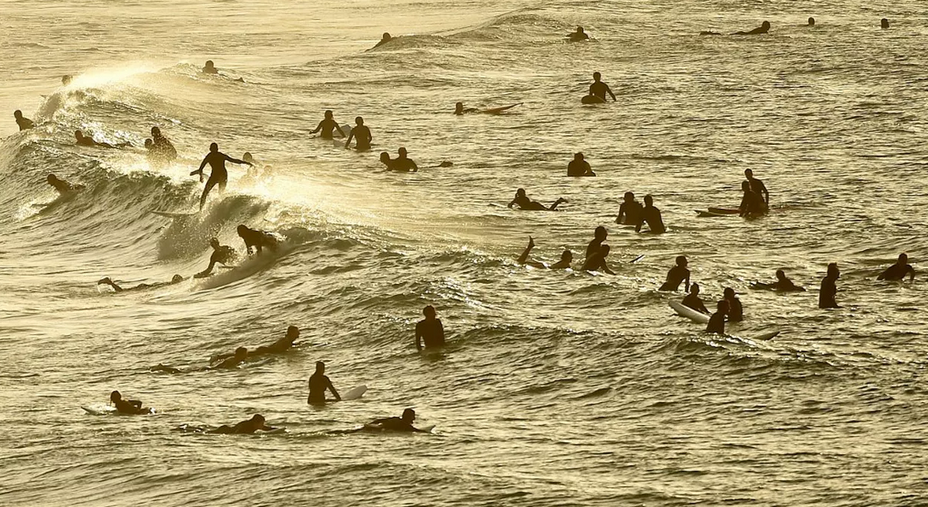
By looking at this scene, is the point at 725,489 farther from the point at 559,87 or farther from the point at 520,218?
the point at 559,87

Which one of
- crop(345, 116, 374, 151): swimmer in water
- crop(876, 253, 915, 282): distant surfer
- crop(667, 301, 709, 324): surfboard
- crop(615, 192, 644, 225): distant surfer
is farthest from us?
crop(345, 116, 374, 151): swimmer in water

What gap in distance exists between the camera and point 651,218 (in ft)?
114

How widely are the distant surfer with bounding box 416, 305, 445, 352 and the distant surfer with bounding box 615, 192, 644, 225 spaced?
29.1 ft

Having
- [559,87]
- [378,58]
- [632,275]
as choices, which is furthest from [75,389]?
[378,58]

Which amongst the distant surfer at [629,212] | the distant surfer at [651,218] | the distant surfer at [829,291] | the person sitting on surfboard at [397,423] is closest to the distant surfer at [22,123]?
the distant surfer at [629,212]

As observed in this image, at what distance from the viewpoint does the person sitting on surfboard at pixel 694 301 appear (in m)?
27.5

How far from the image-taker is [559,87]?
2175 inches

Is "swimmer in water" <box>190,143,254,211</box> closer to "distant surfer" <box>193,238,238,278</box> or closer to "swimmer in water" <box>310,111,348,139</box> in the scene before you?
"distant surfer" <box>193,238,238,278</box>

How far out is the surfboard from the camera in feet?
88.4

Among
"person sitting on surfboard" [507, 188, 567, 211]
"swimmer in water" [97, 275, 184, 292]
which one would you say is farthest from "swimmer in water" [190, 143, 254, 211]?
"person sitting on surfboard" [507, 188, 567, 211]

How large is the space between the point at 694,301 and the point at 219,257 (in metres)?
11.8

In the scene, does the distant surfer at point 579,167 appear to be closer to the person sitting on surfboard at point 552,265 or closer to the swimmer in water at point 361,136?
the swimmer in water at point 361,136

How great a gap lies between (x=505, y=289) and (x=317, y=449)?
8.82 meters

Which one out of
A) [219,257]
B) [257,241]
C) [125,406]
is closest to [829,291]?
[125,406]
